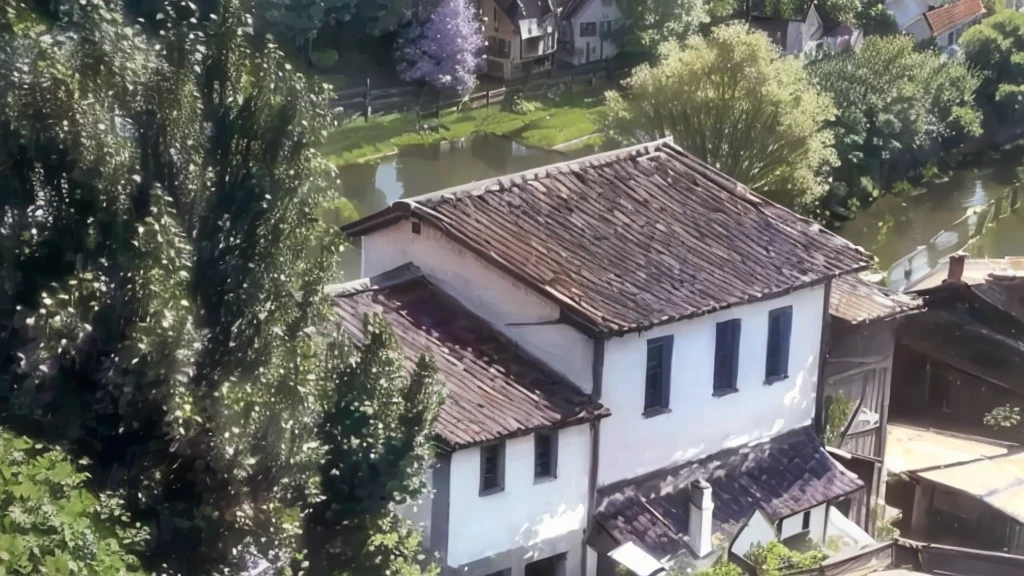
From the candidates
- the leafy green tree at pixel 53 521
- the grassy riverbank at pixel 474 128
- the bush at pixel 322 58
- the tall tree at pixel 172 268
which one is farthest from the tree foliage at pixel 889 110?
the leafy green tree at pixel 53 521

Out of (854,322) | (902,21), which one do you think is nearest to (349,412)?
(854,322)

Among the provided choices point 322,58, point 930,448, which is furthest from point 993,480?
point 322,58

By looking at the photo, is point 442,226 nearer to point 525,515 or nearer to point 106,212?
point 525,515

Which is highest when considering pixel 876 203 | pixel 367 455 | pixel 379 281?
pixel 367 455

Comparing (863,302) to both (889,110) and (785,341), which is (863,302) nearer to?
(785,341)

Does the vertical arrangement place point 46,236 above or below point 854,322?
above

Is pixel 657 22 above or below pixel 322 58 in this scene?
above

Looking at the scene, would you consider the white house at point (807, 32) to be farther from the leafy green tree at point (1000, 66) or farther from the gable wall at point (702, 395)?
the gable wall at point (702, 395)
